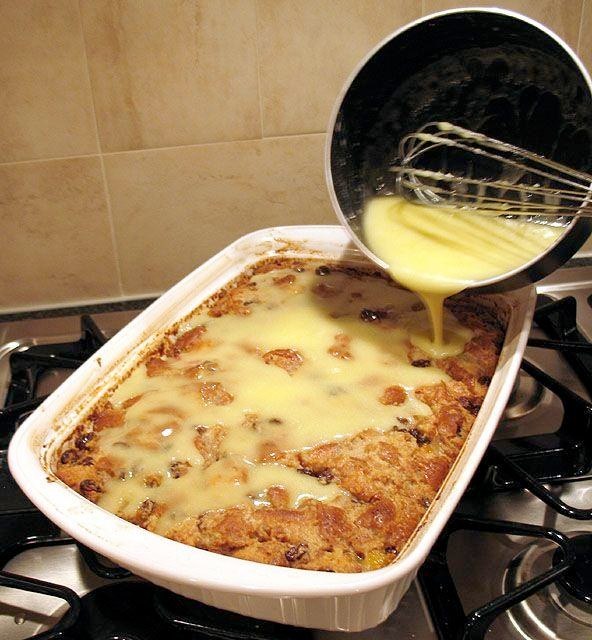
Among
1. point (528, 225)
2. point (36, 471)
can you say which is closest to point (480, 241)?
point (528, 225)

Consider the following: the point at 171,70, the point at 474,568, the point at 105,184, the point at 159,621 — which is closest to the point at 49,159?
the point at 105,184

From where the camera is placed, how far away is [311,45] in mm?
1146

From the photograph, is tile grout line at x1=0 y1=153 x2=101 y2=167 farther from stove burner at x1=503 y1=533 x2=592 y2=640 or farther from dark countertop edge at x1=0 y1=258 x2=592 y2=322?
stove burner at x1=503 y1=533 x2=592 y2=640

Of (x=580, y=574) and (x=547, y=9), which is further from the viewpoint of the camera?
(x=547, y=9)

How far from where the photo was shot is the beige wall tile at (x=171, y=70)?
1095mm

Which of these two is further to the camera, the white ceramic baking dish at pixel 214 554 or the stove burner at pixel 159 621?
the stove burner at pixel 159 621

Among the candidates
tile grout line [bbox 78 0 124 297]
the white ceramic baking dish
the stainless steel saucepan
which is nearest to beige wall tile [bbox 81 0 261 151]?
tile grout line [bbox 78 0 124 297]

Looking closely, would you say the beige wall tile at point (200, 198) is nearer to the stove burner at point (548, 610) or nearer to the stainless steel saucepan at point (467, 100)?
the stainless steel saucepan at point (467, 100)

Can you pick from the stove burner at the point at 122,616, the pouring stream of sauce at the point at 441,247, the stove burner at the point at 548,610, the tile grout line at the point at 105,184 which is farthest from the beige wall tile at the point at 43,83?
the stove burner at the point at 548,610

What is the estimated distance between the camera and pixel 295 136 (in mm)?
1228

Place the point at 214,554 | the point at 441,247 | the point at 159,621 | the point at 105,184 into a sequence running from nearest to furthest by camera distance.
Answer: the point at 214,554, the point at 159,621, the point at 441,247, the point at 105,184

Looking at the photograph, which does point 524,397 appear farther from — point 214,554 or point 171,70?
point 171,70

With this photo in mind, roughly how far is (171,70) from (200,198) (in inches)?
9.0

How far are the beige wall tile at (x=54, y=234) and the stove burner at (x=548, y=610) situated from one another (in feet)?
2.92
